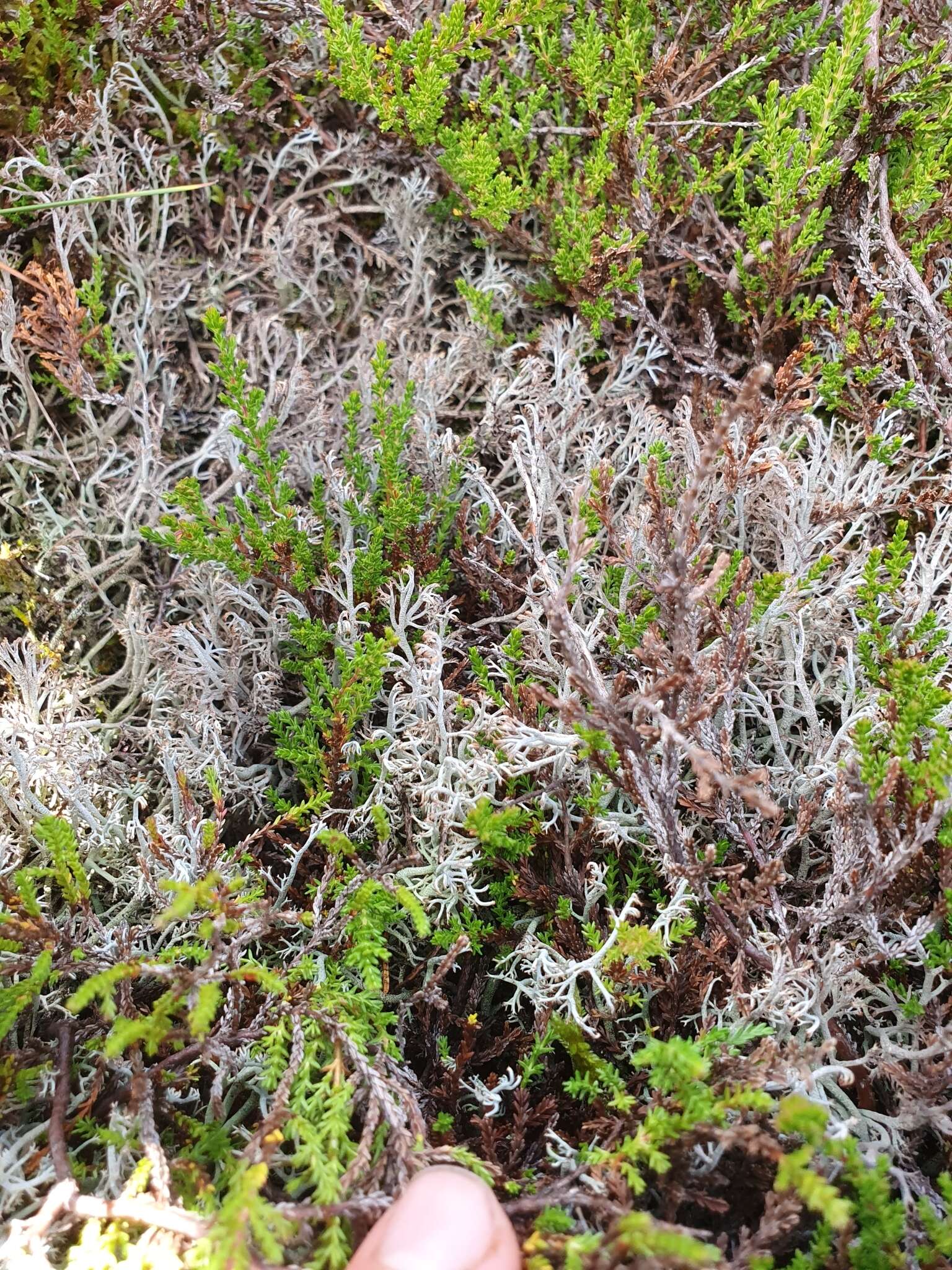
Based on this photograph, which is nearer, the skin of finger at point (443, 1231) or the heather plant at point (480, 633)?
the skin of finger at point (443, 1231)

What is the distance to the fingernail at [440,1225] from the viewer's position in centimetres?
122

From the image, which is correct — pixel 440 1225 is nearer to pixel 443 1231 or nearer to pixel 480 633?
pixel 443 1231

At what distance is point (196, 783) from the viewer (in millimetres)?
1889

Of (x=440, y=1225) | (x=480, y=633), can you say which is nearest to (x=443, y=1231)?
(x=440, y=1225)

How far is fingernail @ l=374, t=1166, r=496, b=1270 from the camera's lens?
122 centimetres

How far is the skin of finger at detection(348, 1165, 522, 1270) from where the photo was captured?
1.22 m

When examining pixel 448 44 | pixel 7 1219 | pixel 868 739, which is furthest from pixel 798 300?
pixel 7 1219

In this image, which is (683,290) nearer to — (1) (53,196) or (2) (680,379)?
(2) (680,379)

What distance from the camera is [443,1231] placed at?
1235 mm

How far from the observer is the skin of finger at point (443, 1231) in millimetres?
1220

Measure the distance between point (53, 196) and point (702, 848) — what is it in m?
2.23

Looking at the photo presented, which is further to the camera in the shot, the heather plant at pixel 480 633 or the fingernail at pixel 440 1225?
the heather plant at pixel 480 633

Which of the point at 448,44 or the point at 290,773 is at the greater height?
the point at 448,44

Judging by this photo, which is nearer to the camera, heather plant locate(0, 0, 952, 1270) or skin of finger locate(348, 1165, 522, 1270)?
skin of finger locate(348, 1165, 522, 1270)
